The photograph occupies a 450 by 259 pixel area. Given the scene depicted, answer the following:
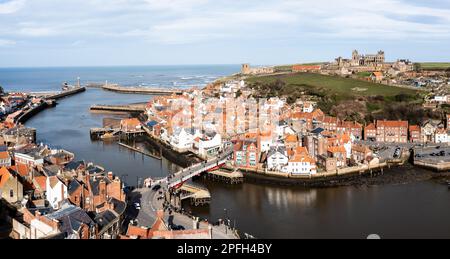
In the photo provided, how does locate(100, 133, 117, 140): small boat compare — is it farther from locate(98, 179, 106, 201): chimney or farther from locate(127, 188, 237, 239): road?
locate(98, 179, 106, 201): chimney

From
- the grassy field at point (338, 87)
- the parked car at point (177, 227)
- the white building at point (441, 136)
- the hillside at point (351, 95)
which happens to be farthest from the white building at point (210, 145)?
the grassy field at point (338, 87)

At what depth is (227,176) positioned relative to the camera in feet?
100

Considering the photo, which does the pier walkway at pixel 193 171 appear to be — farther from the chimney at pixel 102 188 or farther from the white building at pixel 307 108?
the white building at pixel 307 108

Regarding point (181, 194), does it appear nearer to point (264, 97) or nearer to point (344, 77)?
point (264, 97)

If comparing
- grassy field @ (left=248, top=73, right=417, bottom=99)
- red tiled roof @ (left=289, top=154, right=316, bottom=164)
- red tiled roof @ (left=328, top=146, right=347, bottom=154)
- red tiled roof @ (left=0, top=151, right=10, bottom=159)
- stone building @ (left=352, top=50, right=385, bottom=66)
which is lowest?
red tiled roof @ (left=289, top=154, right=316, bottom=164)

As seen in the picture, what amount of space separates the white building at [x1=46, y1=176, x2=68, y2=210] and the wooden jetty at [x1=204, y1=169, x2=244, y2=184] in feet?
39.8

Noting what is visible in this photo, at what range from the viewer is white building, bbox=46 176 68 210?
66.5ft

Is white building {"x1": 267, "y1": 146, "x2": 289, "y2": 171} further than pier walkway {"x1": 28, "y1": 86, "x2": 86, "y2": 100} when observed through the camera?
No

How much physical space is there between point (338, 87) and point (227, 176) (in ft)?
147

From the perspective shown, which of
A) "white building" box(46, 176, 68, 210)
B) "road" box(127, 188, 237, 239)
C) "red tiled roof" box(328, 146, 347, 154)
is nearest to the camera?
"road" box(127, 188, 237, 239)

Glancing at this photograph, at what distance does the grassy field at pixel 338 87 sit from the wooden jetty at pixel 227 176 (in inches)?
1391

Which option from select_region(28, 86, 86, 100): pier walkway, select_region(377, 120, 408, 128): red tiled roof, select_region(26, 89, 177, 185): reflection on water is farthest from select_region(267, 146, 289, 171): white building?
select_region(28, 86, 86, 100): pier walkway

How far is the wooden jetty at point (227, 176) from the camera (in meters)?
30.2
